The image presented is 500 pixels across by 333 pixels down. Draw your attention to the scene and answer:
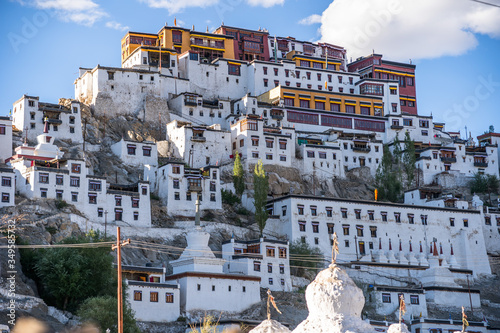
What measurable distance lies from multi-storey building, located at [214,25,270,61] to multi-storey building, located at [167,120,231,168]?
856 inches

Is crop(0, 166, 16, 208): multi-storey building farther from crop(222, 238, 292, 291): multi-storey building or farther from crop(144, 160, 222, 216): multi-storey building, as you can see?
crop(222, 238, 292, 291): multi-storey building

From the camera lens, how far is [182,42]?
94.8 m

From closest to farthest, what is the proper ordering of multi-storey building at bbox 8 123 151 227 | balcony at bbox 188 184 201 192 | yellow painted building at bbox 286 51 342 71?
multi-storey building at bbox 8 123 151 227, balcony at bbox 188 184 201 192, yellow painted building at bbox 286 51 342 71

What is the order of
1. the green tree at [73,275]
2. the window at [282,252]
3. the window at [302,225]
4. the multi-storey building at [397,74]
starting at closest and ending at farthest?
the green tree at [73,275]
the window at [282,252]
the window at [302,225]
the multi-storey building at [397,74]

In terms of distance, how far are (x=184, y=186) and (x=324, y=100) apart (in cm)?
2963

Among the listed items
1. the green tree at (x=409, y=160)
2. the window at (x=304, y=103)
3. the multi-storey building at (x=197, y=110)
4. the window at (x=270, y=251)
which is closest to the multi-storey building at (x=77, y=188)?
the window at (x=270, y=251)

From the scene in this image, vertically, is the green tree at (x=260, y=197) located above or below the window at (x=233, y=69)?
below

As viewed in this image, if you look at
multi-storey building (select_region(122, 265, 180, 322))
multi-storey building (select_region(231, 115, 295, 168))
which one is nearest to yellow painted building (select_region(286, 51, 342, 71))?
multi-storey building (select_region(231, 115, 295, 168))

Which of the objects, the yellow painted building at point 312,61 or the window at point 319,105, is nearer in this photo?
the window at point 319,105

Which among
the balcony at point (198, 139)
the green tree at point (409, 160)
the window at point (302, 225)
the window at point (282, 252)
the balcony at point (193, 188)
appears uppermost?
the balcony at point (198, 139)

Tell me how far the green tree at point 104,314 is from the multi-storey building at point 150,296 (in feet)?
15.1

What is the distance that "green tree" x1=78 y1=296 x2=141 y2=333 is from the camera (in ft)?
143

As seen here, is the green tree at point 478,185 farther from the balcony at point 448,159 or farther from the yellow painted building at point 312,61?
the yellow painted building at point 312,61

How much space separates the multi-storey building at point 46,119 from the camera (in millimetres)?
72625
